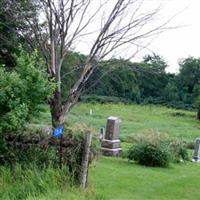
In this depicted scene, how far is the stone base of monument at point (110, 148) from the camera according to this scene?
1677cm

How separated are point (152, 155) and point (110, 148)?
2262 mm

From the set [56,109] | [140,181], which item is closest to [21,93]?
[56,109]

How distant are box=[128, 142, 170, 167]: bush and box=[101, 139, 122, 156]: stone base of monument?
1678mm

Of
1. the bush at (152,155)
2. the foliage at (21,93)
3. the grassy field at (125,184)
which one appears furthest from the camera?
the bush at (152,155)

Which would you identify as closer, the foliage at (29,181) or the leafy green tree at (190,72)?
the foliage at (29,181)

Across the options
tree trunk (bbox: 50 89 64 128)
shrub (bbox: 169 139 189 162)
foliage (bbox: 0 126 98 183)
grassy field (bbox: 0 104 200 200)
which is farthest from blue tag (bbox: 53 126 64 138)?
shrub (bbox: 169 139 189 162)

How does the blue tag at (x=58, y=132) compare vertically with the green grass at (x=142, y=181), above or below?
above

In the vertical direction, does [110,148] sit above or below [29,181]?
below

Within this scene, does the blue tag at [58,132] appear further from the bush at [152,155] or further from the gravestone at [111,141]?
the gravestone at [111,141]

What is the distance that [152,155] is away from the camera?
15.0 metres

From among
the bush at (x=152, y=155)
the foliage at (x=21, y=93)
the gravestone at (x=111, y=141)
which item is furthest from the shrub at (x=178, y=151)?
the foliage at (x=21, y=93)

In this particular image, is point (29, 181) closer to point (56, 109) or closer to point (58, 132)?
point (58, 132)

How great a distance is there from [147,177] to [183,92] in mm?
50803

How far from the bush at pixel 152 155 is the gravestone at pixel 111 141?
5.67 feet
